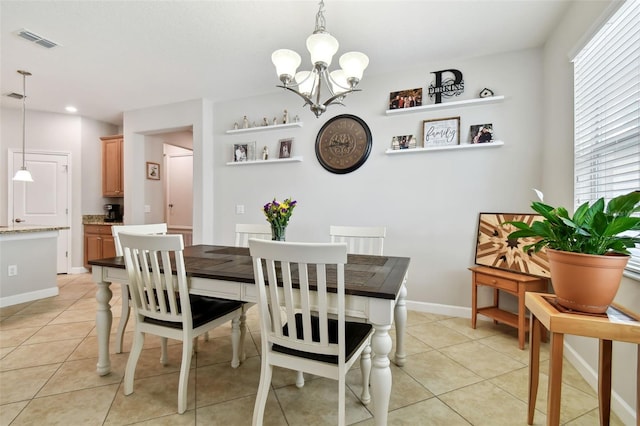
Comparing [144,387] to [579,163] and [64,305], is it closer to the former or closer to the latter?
[64,305]

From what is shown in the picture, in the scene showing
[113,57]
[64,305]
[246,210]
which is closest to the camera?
[113,57]

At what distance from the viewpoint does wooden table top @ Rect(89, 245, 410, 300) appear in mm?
1363

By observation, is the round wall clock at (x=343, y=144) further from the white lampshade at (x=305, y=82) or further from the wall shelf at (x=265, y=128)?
the white lampshade at (x=305, y=82)

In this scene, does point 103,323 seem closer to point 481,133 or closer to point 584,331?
point 584,331

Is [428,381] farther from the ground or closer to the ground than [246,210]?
closer to the ground

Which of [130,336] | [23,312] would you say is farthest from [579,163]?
[23,312]

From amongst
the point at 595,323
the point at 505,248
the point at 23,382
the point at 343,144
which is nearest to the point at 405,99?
the point at 343,144

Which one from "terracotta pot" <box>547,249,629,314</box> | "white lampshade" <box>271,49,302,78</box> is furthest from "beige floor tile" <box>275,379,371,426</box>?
"white lampshade" <box>271,49,302,78</box>

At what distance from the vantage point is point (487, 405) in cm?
170

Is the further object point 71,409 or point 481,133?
point 481,133

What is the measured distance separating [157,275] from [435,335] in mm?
2290

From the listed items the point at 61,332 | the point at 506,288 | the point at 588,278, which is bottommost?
the point at 61,332

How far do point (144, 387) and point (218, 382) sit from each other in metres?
0.45

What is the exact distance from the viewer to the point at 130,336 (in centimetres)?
260
